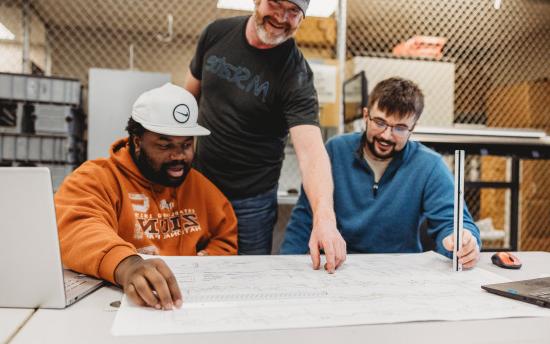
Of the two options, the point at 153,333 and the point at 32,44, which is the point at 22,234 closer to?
the point at 153,333

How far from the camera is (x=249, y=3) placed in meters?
2.84

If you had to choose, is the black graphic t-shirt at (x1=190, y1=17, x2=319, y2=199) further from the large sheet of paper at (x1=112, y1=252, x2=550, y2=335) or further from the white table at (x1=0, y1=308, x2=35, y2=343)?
the white table at (x1=0, y1=308, x2=35, y2=343)

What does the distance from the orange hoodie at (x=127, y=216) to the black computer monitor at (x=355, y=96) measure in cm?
142

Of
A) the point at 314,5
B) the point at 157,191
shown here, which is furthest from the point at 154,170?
the point at 314,5

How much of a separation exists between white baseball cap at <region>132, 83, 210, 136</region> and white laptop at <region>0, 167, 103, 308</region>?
57 centimetres

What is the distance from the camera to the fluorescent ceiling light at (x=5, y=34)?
4089 millimetres

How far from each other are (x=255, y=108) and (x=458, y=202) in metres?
0.72

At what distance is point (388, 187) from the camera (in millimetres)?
1471

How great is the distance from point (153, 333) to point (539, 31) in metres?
5.49

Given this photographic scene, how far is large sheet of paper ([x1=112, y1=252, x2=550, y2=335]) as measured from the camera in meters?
0.62

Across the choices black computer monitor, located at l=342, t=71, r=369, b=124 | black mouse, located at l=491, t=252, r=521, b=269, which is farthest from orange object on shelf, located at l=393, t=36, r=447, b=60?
black mouse, located at l=491, t=252, r=521, b=269

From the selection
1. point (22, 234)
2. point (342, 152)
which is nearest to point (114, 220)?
point (22, 234)

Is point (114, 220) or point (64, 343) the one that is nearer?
point (64, 343)

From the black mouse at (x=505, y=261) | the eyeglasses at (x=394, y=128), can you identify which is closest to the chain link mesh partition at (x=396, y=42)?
the eyeglasses at (x=394, y=128)
